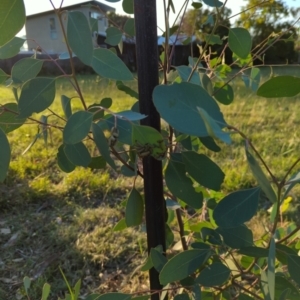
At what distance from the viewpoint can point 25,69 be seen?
56 centimetres

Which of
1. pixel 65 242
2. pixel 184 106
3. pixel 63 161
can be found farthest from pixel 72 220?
pixel 184 106

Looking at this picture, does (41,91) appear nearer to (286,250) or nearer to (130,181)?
(286,250)

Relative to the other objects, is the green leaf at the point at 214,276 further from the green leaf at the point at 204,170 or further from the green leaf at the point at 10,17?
the green leaf at the point at 10,17

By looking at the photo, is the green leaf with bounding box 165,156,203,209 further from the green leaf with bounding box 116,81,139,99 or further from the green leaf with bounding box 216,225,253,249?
the green leaf with bounding box 116,81,139,99

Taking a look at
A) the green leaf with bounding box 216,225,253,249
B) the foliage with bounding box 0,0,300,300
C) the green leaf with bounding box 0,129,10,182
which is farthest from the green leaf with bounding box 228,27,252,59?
the green leaf with bounding box 0,129,10,182

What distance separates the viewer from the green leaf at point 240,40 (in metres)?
0.61

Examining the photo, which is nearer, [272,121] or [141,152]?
[141,152]

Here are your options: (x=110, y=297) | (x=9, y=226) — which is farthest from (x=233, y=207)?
(x=9, y=226)

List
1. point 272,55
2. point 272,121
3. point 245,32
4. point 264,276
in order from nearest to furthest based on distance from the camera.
→ 1. point 264,276
2. point 245,32
3. point 272,121
4. point 272,55

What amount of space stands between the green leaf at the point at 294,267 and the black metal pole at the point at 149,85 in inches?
7.7

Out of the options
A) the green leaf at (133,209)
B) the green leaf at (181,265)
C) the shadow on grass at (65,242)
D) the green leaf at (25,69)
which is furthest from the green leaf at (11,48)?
the shadow on grass at (65,242)

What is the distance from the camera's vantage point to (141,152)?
18.8 inches

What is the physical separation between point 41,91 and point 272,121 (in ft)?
9.52

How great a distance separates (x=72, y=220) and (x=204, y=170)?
1284 millimetres
